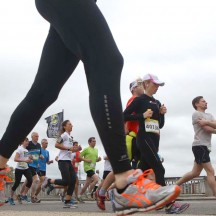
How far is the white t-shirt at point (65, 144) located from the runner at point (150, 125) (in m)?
3.43

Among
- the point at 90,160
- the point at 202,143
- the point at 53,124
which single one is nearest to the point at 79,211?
the point at 202,143

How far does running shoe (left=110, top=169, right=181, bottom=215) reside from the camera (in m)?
2.31

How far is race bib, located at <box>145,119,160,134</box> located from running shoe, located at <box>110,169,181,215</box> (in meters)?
3.85

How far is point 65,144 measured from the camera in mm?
9977

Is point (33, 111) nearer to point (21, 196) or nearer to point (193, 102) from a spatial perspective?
point (193, 102)

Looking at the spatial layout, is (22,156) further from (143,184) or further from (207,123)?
(143,184)

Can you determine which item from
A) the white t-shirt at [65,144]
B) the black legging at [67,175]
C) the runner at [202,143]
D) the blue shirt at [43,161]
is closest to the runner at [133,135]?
the runner at [202,143]

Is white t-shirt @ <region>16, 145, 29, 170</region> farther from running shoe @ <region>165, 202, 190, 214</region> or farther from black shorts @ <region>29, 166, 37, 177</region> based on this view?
running shoe @ <region>165, 202, 190, 214</region>

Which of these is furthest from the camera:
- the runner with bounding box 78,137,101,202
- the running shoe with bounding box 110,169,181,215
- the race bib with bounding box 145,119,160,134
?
the runner with bounding box 78,137,101,202

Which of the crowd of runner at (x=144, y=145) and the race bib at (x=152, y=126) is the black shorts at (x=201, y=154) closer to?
the crowd of runner at (x=144, y=145)

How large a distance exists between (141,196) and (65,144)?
768cm

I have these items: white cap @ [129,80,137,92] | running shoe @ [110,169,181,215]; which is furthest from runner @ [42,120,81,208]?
running shoe @ [110,169,181,215]

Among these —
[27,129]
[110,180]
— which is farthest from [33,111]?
[110,180]

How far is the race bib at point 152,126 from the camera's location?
20.8 feet
